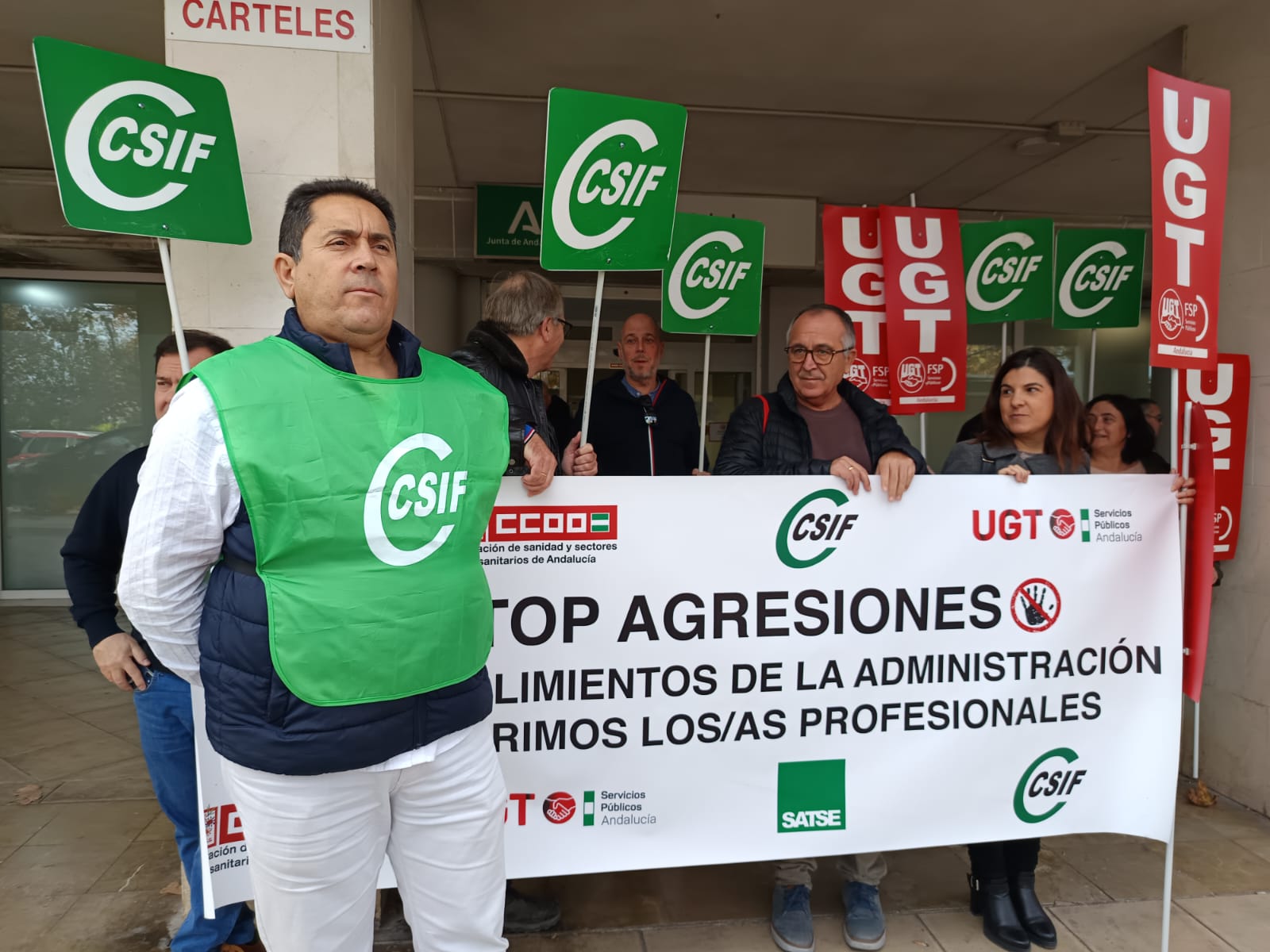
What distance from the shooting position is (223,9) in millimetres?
2521

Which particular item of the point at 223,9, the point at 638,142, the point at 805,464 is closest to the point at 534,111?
the point at 223,9

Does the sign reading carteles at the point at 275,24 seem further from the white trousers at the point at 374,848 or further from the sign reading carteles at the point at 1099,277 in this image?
the sign reading carteles at the point at 1099,277

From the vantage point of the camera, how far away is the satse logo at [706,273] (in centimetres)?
327

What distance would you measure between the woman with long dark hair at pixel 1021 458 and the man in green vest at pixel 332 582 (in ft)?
5.33

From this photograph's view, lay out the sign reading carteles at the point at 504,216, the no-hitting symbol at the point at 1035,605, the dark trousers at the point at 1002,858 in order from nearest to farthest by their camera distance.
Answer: the no-hitting symbol at the point at 1035,605, the dark trousers at the point at 1002,858, the sign reading carteles at the point at 504,216

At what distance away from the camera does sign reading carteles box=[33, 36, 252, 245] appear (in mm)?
1890

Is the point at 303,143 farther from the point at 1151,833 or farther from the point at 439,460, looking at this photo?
the point at 1151,833

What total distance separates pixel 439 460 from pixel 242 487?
30 centimetres

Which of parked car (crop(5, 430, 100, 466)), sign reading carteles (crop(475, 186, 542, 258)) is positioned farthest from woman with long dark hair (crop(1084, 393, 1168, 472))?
parked car (crop(5, 430, 100, 466))

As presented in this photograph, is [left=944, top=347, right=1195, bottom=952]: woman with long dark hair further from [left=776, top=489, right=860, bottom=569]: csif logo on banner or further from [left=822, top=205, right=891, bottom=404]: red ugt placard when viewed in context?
[left=822, top=205, right=891, bottom=404]: red ugt placard

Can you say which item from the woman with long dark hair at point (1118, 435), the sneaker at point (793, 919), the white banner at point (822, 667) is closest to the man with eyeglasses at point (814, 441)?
the sneaker at point (793, 919)

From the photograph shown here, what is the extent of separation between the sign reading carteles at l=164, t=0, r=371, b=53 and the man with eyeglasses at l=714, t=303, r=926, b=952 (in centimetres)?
167

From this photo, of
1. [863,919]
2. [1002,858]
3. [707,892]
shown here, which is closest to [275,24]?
[707,892]

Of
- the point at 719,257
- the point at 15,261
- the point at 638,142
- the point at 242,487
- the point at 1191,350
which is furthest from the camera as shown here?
the point at 15,261
